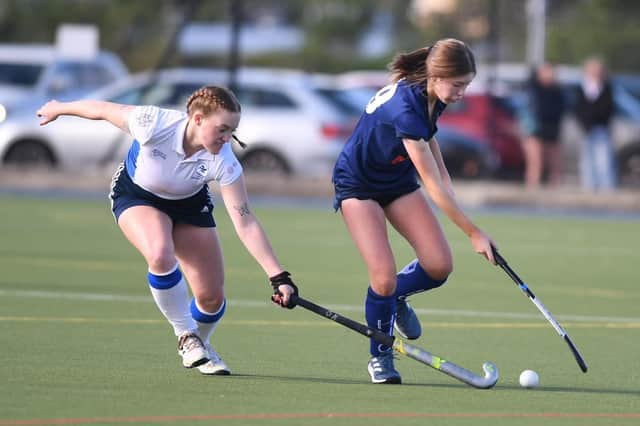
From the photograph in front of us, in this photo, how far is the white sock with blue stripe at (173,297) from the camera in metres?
7.93

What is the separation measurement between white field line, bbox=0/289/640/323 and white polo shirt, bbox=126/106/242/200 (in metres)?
3.21

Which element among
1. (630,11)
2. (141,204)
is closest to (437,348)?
(141,204)

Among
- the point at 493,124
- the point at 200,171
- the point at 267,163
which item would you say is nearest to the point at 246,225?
the point at 200,171

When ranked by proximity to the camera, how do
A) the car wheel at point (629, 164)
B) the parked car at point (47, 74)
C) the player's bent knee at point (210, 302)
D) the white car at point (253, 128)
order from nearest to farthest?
the player's bent knee at point (210, 302) < the white car at point (253, 128) < the parked car at point (47, 74) < the car wheel at point (629, 164)

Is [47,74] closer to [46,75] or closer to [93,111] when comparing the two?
[46,75]

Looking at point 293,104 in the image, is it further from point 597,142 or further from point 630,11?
point 630,11

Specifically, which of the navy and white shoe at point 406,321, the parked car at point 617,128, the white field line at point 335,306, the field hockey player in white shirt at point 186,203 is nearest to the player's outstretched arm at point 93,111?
the field hockey player in white shirt at point 186,203

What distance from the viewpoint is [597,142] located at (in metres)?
22.0

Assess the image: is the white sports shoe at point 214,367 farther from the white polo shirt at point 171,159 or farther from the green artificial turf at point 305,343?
the white polo shirt at point 171,159

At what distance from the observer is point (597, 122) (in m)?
21.8

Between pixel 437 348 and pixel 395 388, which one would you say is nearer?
pixel 395 388

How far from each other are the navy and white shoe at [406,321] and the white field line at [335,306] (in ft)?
6.51

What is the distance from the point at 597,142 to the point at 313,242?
7021mm

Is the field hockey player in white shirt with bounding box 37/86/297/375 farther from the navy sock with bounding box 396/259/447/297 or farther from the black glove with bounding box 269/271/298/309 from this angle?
the navy sock with bounding box 396/259/447/297
